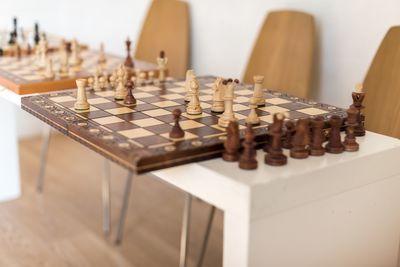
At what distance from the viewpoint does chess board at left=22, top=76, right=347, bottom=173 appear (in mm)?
1238

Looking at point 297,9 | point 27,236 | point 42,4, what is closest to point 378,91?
point 297,9

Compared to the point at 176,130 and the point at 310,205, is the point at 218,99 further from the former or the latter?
the point at 310,205

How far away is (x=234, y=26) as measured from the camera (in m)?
2.67

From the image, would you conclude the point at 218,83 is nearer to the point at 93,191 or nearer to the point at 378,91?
the point at 378,91

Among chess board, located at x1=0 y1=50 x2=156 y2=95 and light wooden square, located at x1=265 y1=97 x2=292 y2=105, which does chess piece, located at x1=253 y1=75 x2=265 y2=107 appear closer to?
light wooden square, located at x1=265 y1=97 x2=292 y2=105

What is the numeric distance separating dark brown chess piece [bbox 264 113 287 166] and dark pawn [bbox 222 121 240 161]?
0.07 meters

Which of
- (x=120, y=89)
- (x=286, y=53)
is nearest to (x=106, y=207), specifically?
(x=120, y=89)

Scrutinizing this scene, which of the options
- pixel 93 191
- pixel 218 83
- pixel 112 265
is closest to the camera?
pixel 218 83

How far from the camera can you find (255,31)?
8.39ft

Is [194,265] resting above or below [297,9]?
below

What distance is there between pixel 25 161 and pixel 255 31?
170 centimetres

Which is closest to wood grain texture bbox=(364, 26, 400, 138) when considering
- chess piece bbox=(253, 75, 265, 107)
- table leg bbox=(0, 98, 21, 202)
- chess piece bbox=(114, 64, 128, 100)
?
chess piece bbox=(253, 75, 265, 107)

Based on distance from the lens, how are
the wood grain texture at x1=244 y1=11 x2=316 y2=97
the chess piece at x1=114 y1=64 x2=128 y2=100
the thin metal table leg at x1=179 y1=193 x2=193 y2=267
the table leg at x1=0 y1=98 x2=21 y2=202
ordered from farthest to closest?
the table leg at x1=0 y1=98 x2=21 y2=202 < the wood grain texture at x1=244 y1=11 x2=316 y2=97 < the thin metal table leg at x1=179 y1=193 x2=193 y2=267 < the chess piece at x1=114 y1=64 x2=128 y2=100

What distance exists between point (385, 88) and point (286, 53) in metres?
0.52
